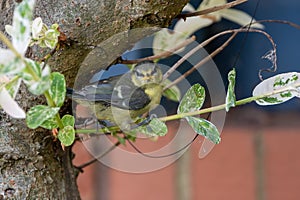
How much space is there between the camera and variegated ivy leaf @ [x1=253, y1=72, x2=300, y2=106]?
0.78 ft

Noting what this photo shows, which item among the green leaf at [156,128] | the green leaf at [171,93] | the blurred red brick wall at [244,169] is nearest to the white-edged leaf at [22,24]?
the green leaf at [156,128]

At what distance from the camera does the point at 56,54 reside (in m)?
0.27

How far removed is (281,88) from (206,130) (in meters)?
0.04

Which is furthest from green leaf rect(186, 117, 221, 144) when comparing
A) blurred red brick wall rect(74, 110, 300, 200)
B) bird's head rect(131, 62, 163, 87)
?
blurred red brick wall rect(74, 110, 300, 200)

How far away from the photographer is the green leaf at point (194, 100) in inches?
9.8

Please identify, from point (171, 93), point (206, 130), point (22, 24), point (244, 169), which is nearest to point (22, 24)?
point (22, 24)

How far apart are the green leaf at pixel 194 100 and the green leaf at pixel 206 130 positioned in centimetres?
1

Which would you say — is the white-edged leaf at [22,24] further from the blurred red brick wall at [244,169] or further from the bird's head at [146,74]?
the blurred red brick wall at [244,169]

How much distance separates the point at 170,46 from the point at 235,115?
0.36 metres

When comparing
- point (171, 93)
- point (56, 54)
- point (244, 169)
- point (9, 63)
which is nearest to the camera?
point (9, 63)

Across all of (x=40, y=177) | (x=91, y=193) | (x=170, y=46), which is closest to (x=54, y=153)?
(x=40, y=177)

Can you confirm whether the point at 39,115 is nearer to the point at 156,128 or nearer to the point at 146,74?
the point at 156,128

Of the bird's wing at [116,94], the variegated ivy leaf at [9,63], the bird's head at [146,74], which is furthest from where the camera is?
the bird's head at [146,74]

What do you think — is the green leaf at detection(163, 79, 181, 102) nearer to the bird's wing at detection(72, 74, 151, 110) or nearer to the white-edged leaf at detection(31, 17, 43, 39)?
the bird's wing at detection(72, 74, 151, 110)
